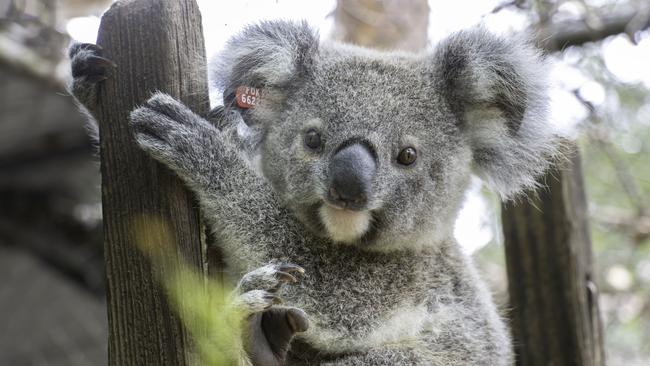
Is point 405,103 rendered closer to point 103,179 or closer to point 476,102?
point 476,102

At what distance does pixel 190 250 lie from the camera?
7.90ft

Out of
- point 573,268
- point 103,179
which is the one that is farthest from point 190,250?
point 573,268

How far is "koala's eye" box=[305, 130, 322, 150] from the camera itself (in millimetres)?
2975

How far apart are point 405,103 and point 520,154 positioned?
0.68m

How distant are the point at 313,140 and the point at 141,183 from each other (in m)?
0.82

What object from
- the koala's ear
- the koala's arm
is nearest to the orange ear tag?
the koala's ear

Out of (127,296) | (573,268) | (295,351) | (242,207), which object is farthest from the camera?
(573,268)

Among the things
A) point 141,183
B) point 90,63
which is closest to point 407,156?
point 141,183

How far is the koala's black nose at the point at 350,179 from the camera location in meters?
2.68

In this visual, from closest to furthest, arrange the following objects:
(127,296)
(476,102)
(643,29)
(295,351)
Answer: (127,296) < (295,351) < (476,102) < (643,29)

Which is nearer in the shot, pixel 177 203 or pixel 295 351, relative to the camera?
pixel 177 203

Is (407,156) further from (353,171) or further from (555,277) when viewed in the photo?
(555,277)

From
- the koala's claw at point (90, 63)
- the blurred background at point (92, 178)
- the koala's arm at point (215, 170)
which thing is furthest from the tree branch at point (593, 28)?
the koala's claw at point (90, 63)

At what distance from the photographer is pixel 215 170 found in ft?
8.93
